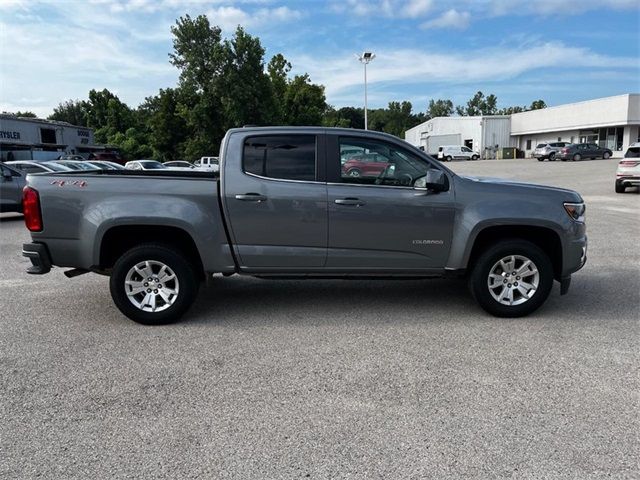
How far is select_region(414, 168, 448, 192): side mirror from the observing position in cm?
479

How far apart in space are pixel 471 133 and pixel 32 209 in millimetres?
66521

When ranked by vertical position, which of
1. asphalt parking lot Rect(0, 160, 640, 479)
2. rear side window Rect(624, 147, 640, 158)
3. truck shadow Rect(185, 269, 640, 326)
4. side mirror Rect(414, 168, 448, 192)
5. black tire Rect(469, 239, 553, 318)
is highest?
rear side window Rect(624, 147, 640, 158)

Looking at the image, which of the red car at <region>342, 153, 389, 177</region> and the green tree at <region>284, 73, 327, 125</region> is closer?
the red car at <region>342, 153, 389, 177</region>

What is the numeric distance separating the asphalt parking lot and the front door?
614 millimetres

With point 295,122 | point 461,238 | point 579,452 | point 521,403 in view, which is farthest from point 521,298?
point 295,122

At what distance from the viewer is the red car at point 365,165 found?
499 centimetres

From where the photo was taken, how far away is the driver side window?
16.4ft

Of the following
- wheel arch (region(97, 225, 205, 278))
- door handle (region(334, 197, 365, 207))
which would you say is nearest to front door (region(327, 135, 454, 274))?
door handle (region(334, 197, 365, 207))

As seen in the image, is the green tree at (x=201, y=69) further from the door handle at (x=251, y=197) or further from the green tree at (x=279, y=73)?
the door handle at (x=251, y=197)

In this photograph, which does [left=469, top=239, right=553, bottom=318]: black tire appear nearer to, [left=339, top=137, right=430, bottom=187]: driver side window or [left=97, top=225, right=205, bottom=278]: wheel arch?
[left=339, top=137, right=430, bottom=187]: driver side window

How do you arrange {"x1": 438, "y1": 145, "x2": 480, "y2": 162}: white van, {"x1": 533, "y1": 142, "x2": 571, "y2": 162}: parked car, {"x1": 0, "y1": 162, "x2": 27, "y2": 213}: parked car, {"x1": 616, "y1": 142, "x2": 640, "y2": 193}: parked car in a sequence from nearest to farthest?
{"x1": 0, "y1": 162, "x2": 27, "y2": 213}: parked car < {"x1": 616, "y1": 142, "x2": 640, "y2": 193}: parked car < {"x1": 533, "y1": 142, "x2": 571, "y2": 162}: parked car < {"x1": 438, "y1": 145, "x2": 480, "y2": 162}: white van

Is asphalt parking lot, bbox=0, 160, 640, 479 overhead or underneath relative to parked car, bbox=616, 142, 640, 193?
underneath

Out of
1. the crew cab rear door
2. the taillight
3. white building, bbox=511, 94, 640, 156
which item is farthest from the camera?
white building, bbox=511, 94, 640, 156

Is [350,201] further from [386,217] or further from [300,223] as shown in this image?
[300,223]
